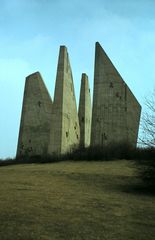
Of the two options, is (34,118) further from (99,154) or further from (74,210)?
(74,210)

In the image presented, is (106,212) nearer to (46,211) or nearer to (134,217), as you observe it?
(134,217)

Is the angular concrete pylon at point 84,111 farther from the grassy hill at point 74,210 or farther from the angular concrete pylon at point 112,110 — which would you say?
the grassy hill at point 74,210

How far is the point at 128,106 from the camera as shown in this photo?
3347 cm

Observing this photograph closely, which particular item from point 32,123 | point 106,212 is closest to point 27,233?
point 106,212

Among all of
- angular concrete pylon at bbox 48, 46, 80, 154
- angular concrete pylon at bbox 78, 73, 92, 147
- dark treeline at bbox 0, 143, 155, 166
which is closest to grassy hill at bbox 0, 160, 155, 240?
dark treeline at bbox 0, 143, 155, 166

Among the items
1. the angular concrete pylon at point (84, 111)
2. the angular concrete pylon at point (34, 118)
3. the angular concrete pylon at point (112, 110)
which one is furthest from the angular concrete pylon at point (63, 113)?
the angular concrete pylon at point (34, 118)

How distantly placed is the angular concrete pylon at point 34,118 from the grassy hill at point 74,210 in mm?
18202

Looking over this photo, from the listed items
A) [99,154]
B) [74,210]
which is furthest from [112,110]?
[74,210]

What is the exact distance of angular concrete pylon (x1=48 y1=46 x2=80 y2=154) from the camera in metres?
32.9

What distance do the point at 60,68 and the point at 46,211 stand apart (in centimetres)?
2342

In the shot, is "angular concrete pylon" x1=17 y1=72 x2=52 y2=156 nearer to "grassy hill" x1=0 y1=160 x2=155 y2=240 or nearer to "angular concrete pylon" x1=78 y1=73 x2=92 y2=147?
"angular concrete pylon" x1=78 y1=73 x2=92 y2=147

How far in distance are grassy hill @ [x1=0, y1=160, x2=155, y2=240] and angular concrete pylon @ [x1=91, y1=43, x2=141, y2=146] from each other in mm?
14069

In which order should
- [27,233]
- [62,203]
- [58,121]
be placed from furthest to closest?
[58,121] < [62,203] < [27,233]

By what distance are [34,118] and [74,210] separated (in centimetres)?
2647
